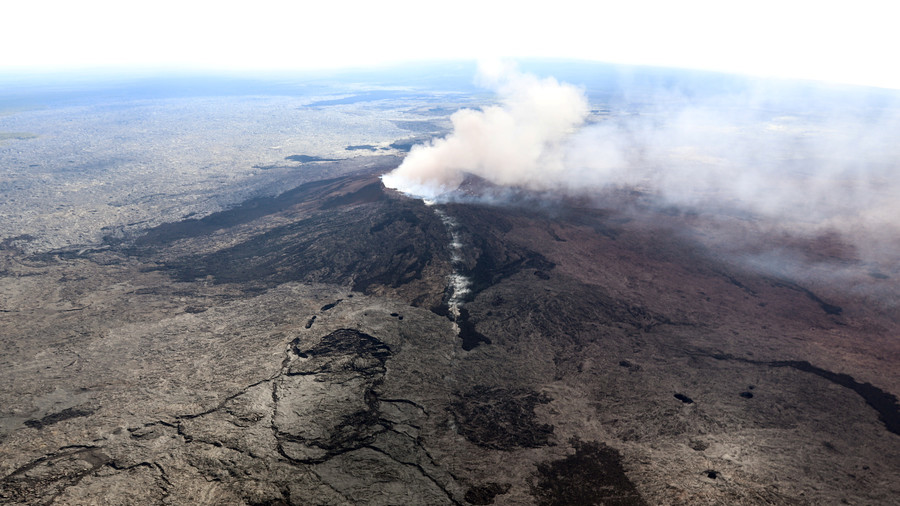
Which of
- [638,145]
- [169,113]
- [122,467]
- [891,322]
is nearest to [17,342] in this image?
[122,467]

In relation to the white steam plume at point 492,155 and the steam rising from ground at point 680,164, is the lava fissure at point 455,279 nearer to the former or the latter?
the steam rising from ground at point 680,164

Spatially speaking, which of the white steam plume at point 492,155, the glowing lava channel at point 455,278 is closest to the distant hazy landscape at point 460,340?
the glowing lava channel at point 455,278

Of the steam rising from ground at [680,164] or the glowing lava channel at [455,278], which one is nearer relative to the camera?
the glowing lava channel at [455,278]

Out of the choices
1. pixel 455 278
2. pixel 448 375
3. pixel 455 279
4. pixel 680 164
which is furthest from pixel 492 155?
pixel 680 164

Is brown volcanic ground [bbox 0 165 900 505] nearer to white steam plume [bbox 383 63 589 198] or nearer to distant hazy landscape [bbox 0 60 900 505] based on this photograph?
distant hazy landscape [bbox 0 60 900 505]

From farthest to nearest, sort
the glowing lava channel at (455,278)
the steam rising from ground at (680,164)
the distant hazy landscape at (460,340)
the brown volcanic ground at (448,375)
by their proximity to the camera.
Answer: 1. the steam rising from ground at (680,164)
2. the glowing lava channel at (455,278)
3. the distant hazy landscape at (460,340)
4. the brown volcanic ground at (448,375)

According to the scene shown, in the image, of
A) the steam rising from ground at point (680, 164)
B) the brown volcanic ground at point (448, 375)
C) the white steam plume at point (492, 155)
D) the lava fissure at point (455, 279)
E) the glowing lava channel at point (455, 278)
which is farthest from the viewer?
the white steam plume at point (492, 155)

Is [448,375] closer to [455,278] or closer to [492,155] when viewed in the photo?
[455,278]

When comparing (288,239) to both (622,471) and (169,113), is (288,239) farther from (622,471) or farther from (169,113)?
(169,113)
